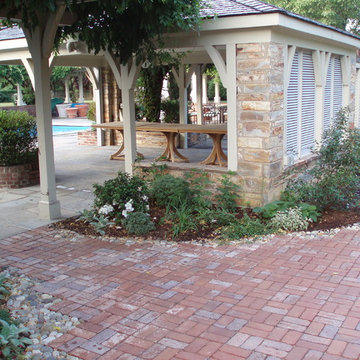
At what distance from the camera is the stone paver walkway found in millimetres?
3426

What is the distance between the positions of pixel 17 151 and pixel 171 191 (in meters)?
3.62

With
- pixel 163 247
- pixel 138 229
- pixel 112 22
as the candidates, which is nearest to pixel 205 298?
pixel 163 247

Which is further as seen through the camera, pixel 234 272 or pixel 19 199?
pixel 19 199

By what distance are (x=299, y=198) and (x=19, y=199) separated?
179 inches

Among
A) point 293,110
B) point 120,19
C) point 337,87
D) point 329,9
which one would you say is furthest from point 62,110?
point 120,19

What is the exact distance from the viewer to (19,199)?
26.2 ft

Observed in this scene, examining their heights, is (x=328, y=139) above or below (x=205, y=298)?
above

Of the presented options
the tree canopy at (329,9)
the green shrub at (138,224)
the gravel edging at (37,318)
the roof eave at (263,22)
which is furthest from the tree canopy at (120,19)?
the tree canopy at (329,9)

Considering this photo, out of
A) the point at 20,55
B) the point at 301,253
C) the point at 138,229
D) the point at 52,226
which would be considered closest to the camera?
the point at 301,253

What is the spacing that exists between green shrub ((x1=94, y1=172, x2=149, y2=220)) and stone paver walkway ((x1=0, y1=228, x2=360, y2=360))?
2.26ft

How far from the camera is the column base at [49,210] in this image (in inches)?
264

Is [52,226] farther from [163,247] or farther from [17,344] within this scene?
[17,344]

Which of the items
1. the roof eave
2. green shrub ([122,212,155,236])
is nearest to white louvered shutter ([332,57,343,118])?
the roof eave

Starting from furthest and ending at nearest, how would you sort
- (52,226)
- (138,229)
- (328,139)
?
(328,139) < (52,226) < (138,229)
